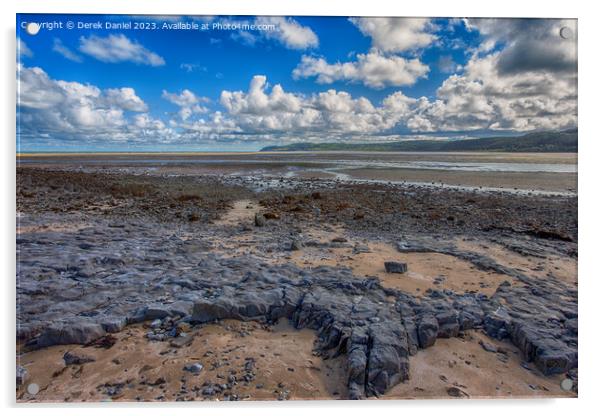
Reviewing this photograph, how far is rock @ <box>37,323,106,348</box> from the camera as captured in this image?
335 centimetres

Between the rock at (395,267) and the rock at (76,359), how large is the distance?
12.2ft

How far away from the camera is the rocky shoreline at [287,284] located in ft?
11.1

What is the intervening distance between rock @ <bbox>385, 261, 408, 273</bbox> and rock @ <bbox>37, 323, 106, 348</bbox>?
3.67m

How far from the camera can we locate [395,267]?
16.2 feet

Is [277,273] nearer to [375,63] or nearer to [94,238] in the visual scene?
[375,63]

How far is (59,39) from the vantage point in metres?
4.04

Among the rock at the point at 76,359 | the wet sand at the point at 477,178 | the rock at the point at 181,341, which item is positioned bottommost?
Result: the rock at the point at 76,359

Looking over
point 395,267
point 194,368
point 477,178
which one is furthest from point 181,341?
point 477,178

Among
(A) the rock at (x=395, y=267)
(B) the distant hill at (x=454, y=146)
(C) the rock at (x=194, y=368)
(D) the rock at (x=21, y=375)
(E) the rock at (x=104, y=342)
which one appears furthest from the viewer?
(B) the distant hill at (x=454, y=146)

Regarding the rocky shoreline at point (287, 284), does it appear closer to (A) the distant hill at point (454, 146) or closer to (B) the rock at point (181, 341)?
(B) the rock at point (181, 341)

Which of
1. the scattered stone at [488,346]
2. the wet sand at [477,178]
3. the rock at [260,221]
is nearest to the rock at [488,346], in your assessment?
the scattered stone at [488,346]

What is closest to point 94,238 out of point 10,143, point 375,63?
point 10,143

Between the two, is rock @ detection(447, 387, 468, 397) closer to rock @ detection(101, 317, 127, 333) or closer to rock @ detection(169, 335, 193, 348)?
rock @ detection(169, 335, 193, 348)

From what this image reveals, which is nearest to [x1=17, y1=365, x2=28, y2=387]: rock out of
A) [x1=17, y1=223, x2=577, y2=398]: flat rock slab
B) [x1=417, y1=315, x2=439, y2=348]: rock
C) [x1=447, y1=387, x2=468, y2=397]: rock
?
[x1=17, y1=223, x2=577, y2=398]: flat rock slab
